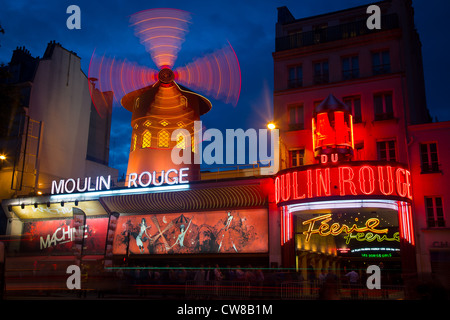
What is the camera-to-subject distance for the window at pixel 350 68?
53.5ft

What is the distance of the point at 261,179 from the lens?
15.9m

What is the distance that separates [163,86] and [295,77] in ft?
21.7

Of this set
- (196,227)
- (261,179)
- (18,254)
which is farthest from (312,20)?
(18,254)

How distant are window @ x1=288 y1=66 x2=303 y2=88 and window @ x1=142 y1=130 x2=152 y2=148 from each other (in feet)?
22.9

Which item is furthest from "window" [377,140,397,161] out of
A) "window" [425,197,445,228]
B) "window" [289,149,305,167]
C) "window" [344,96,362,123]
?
"window" [289,149,305,167]

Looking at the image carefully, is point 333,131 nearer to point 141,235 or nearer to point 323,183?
point 323,183

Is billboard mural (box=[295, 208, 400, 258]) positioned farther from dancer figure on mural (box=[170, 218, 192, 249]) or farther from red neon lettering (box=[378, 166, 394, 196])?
dancer figure on mural (box=[170, 218, 192, 249])

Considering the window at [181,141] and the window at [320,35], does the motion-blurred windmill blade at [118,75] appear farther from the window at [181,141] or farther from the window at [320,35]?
the window at [320,35]

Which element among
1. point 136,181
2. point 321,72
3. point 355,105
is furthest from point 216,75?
point 355,105

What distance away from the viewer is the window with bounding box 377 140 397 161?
14953 mm

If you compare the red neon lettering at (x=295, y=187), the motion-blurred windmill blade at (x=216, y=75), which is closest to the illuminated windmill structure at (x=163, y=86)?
the motion-blurred windmill blade at (x=216, y=75)

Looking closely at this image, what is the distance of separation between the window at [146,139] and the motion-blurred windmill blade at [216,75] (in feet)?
9.35

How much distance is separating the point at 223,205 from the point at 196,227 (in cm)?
144
